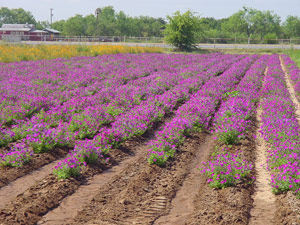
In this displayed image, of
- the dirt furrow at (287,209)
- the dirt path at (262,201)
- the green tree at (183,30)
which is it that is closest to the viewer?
the dirt furrow at (287,209)

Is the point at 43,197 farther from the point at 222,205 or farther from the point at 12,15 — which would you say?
the point at 12,15

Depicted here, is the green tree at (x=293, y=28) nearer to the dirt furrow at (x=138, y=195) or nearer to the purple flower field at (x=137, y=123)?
the purple flower field at (x=137, y=123)

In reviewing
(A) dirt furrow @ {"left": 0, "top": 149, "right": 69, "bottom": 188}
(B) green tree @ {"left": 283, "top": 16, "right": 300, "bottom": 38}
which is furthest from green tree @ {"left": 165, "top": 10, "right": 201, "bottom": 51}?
(B) green tree @ {"left": 283, "top": 16, "right": 300, "bottom": 38}

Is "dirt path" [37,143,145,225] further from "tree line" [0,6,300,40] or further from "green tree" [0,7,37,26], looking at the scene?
"green tree" [0,7,37,26]

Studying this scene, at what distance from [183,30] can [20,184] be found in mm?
43894

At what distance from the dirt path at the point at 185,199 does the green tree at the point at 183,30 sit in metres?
41.5

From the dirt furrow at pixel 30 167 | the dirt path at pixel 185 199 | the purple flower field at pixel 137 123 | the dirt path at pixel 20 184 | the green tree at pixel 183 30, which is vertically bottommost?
the dirt path at pixel 185 199

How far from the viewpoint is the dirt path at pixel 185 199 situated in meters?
5.20

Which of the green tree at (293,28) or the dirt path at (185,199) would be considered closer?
the dirt path at (185,199)

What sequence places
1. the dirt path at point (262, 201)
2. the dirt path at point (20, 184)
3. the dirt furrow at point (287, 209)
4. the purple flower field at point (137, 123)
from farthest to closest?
the purple flower field at point (137, 123) < the dirt path at point (20, 184) < the dirt path at point (262, 201) < the dirt furrow at point (287, 209)

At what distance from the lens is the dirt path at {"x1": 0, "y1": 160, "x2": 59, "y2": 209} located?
226 inches

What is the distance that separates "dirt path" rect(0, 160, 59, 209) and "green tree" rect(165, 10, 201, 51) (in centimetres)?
4216

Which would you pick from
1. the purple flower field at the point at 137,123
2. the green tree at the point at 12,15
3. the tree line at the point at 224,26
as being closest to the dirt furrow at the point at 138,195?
the purple flower field at the point at 137,123

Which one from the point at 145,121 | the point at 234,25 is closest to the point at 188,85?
the point at 145,121
